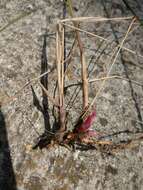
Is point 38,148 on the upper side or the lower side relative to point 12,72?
lower

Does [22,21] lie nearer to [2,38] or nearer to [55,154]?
[2,38]

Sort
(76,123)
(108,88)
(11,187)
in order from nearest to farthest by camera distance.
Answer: (11,187)
(76,123)
(108,88)

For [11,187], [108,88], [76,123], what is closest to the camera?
[11,187]

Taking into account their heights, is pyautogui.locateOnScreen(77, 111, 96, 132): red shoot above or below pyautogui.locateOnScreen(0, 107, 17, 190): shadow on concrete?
above

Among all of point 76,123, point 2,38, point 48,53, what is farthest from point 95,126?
point 2,38

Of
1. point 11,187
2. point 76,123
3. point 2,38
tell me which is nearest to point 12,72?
point 2,38

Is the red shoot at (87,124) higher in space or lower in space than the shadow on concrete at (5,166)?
higher

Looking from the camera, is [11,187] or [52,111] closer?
[11,187]

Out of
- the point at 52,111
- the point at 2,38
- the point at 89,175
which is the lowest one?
the point at 89,175
